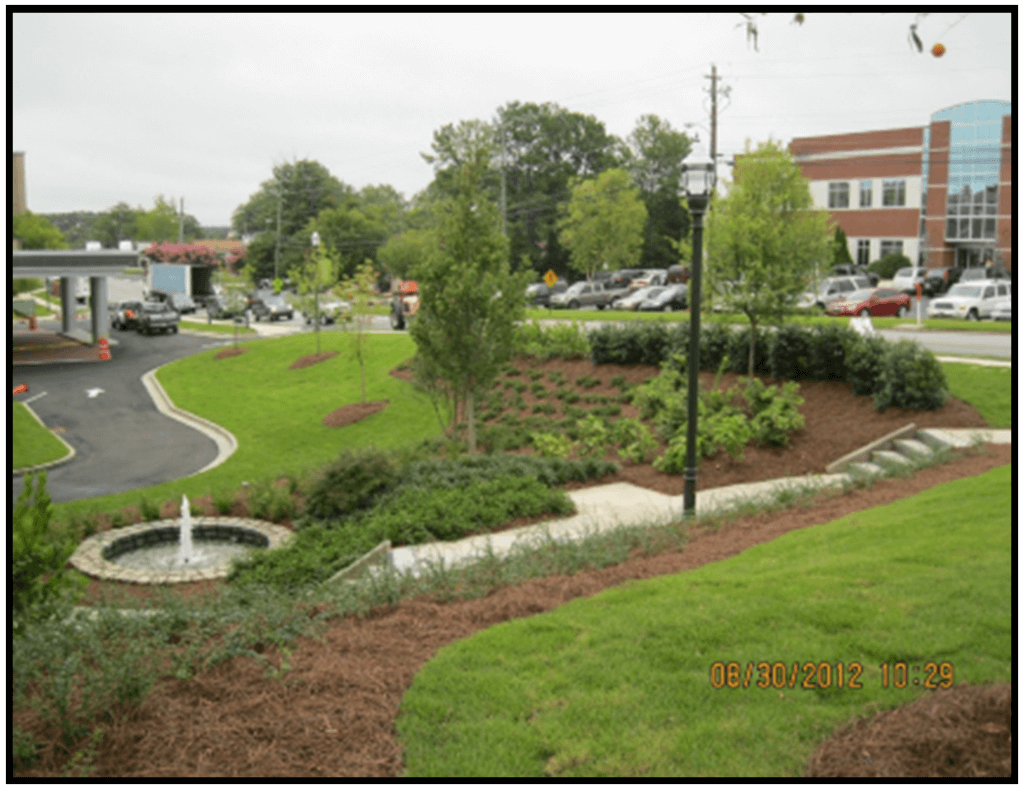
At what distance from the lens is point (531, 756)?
4.47 m

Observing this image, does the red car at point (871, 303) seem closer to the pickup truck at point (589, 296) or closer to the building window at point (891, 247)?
the pickup truck at point (589, 296)

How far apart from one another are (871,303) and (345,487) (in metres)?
29.9

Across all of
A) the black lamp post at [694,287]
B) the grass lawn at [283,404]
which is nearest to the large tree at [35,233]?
the grass lawn at [283,404]

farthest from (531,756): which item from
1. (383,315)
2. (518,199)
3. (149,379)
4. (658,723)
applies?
(518,199)

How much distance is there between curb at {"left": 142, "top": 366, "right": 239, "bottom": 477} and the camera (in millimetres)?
21809

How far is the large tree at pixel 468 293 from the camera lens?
16.8 metres

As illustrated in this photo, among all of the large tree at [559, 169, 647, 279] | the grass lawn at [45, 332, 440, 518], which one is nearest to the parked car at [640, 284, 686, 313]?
the grass lawn at [45, 332, 440, 518]

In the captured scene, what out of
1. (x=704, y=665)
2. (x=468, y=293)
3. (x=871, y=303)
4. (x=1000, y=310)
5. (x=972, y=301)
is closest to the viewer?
(x=704, y=665)

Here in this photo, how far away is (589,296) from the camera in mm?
Answer: 50938

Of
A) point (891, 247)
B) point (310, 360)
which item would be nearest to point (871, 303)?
point (310, 360)

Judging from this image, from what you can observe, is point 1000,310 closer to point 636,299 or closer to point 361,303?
point 636,299

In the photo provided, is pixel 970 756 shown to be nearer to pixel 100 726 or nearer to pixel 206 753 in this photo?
pixel 206 753
